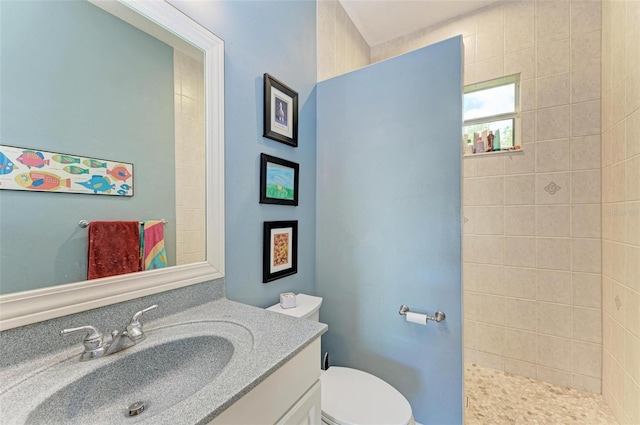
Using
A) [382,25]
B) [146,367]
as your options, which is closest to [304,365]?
[146,367]

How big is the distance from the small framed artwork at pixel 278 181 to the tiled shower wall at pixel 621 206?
179 cm

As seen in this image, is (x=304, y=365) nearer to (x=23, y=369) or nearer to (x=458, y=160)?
(x=23, y=369)

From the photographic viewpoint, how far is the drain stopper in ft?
1.99

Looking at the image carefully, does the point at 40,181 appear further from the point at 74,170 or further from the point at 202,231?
the point at 202,231

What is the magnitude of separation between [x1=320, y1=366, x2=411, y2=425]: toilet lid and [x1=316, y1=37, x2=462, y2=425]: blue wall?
0.23m

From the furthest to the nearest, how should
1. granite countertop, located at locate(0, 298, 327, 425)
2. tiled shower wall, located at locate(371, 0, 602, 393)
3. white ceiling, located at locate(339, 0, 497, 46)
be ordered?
white ceiling, located at locate(339, 0, 497, 46)
tiled shower wall, located at locate(371, 0, 602, 393)
granite countertop, located at locate(0, 298, 327, 425)

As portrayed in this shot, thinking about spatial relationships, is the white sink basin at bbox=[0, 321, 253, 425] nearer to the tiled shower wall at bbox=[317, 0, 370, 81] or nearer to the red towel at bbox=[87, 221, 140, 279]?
the red towel at bbox=[87, 221, 140, 279]

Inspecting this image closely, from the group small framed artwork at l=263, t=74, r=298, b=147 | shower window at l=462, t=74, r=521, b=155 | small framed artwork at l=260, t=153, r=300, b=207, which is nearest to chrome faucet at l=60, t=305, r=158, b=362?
small framed artwork at l=260, t=153, r=300, b=207

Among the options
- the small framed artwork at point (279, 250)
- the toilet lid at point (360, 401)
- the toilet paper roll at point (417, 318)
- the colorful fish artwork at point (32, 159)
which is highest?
the colorful fish artwork at point (32, 159)

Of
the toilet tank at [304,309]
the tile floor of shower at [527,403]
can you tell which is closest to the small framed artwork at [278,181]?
the toilet tank at [304,309]

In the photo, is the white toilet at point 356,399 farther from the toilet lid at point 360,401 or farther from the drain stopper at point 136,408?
the drain stopper at point 136,408

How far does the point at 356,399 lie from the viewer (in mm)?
1128

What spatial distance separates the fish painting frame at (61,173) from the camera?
61 centimetres

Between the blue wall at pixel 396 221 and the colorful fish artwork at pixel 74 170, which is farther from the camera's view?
the blue wall at pixel 396 221
